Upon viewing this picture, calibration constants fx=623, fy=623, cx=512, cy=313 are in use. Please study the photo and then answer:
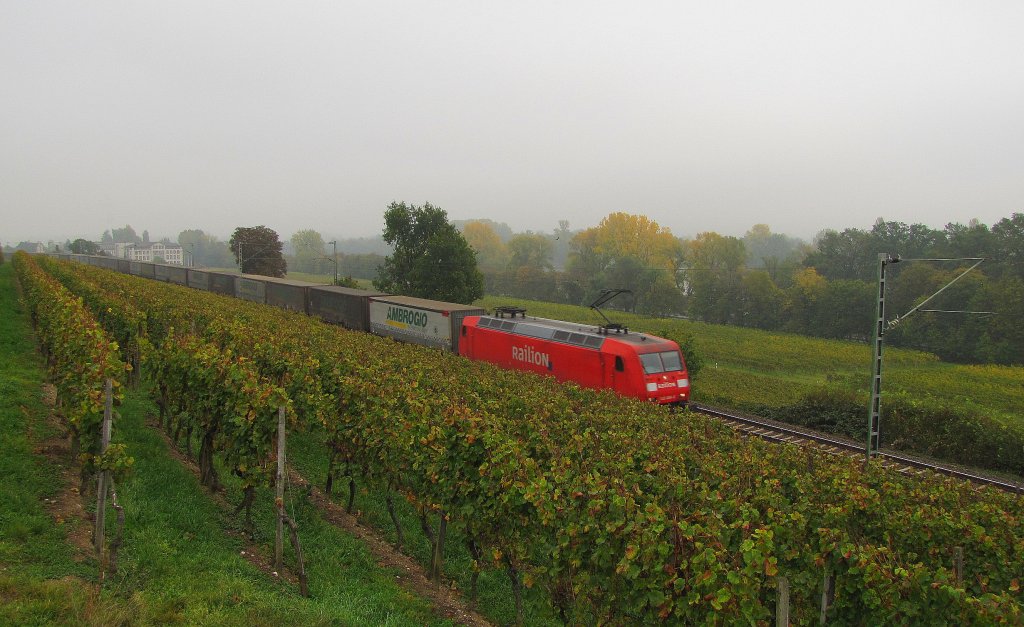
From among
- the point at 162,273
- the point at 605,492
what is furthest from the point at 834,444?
the point at 162,273

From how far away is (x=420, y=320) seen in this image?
2764cm

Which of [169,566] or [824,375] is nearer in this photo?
[169,566]

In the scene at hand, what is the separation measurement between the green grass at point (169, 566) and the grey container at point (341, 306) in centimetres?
2029

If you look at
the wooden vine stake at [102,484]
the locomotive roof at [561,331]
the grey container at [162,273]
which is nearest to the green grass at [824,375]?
the locomotive roof at [561,331]

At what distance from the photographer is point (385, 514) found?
1196 centimetres

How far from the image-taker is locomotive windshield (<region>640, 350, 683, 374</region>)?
18.1 metres

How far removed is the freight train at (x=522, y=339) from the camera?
1830cm

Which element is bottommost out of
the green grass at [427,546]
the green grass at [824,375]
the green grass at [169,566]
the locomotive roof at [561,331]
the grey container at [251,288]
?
the green grass at [824,375]

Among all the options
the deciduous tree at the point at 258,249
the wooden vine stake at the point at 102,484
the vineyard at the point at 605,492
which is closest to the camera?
the vineyard at the point at 605,492

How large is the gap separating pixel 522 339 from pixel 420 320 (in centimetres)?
680

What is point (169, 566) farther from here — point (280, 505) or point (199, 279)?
point (199, 279)

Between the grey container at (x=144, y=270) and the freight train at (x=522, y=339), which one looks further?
the grey container at (x=144, y=270)

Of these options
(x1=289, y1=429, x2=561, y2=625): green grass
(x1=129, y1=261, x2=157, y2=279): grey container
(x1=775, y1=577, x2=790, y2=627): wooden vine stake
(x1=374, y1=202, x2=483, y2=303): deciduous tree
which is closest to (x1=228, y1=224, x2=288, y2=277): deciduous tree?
(x1=129, y1=261, x2=157, y2=279): grey container

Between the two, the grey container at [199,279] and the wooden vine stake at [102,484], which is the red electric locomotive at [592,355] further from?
the grey container at [199,279]
